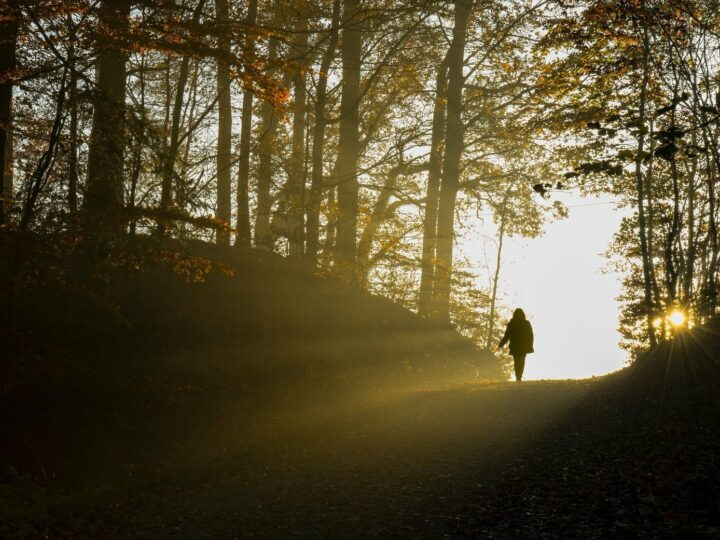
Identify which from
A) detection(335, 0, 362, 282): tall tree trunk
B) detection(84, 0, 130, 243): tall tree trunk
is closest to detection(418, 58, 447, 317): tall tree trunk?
detection(335, 0, 362, 282): tall tree trunk

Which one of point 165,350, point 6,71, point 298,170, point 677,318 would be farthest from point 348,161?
point 6,71

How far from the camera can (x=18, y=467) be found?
8812 millimetres

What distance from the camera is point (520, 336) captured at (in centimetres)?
1833

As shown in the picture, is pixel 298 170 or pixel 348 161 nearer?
pixel 348 161

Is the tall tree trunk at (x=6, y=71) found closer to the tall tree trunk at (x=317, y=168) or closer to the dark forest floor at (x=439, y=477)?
the dark forest floor at (x=439, y=477)

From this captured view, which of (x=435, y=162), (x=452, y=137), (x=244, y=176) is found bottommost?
(x=244, y=176)

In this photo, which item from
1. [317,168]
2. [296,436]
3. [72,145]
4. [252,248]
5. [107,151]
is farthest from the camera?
[252,248]

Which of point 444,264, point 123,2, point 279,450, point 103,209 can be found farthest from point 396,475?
point 444,264

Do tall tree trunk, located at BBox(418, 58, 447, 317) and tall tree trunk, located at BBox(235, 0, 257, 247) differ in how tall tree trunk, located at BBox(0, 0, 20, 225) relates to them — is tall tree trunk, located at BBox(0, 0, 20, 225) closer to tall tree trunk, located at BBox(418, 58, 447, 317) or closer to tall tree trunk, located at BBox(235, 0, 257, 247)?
tall tree trunk, located at BBox(235, 0, 257, 247)

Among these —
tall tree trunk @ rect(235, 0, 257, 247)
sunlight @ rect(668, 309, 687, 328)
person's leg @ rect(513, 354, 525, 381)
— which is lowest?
person's leg @ rect(513, 354, 525, 381)

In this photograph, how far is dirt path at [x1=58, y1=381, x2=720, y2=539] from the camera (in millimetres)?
6879

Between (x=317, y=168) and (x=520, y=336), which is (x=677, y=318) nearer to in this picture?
(x=520, y=336)

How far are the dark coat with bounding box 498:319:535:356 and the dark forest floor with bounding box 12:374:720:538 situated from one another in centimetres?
556

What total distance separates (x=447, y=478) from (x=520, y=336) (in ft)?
33.9
